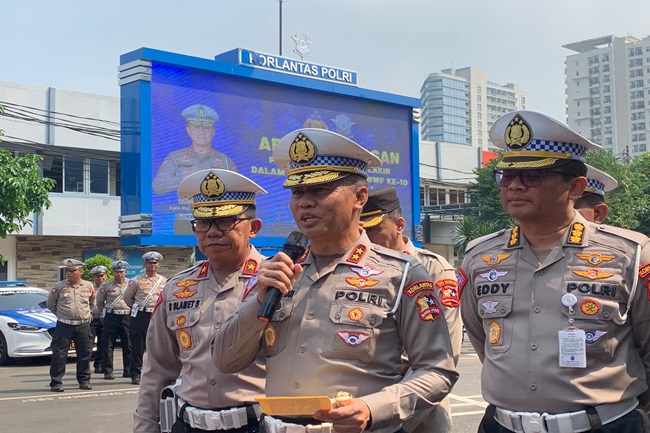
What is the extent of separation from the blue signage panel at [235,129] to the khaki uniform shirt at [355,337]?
13.3 meters

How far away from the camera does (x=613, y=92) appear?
145750 mm

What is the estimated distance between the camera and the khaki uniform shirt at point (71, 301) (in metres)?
12.6

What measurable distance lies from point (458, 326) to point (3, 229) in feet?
38.7

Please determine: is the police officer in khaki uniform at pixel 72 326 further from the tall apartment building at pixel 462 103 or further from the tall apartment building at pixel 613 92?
the tall apartment building at pixel 462 103

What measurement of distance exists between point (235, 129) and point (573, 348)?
15466mm

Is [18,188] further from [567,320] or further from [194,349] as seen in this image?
[567,320]

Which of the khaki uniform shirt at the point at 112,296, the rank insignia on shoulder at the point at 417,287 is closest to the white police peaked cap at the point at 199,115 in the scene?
the khaki uniform shirt at the point at 112,296

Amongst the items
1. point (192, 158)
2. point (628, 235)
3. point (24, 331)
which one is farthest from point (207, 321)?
point (192, 158)

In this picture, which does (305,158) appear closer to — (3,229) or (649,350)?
(649,350)

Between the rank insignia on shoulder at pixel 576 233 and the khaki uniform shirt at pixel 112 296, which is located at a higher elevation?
the rank insignia on shoulder at pixel 576 233

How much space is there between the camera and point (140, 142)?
16.0 meters

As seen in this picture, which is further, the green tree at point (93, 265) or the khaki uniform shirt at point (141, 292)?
the green tree at point (93, 265)

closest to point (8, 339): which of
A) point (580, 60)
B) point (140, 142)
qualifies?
point (140, 142)

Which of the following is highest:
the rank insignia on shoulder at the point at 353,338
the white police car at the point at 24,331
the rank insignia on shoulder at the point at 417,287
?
the rank insignia on shoulder at the point at 417,287
